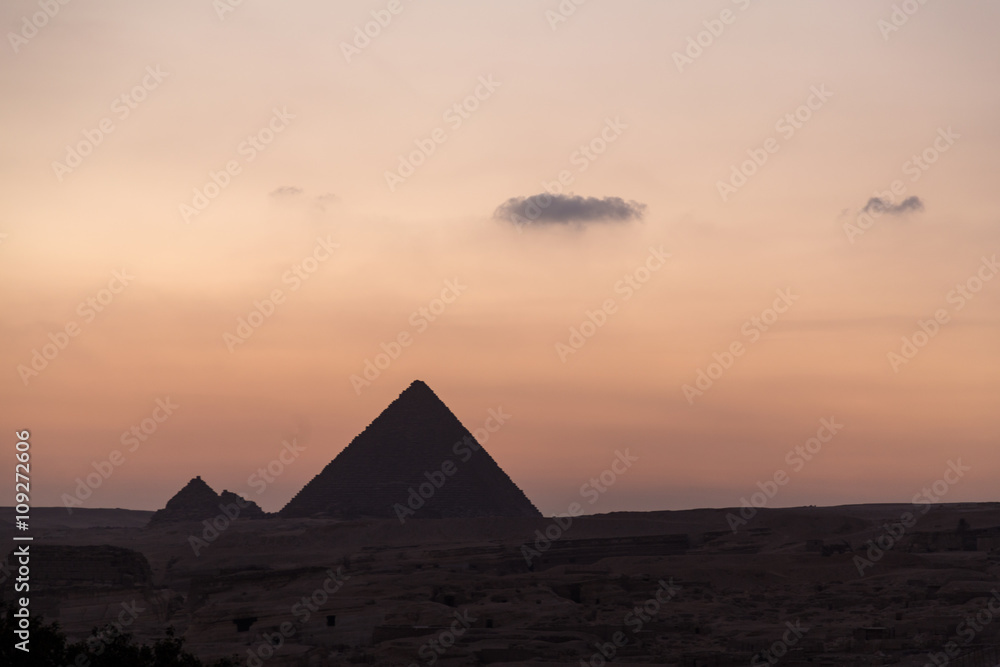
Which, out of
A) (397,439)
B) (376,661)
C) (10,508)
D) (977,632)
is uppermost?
(10,508)

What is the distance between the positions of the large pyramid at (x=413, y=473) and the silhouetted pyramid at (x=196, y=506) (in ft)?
26.7

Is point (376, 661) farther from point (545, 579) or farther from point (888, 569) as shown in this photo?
point (888, 569)

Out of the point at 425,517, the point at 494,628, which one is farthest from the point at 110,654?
the point at 425,517

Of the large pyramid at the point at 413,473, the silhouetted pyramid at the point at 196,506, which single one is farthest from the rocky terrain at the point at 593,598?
the silhouetted pyramid at the point at 196,506

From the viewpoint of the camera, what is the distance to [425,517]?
5950cm

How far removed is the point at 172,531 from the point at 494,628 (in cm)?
4305

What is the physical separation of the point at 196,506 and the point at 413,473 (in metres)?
17.6

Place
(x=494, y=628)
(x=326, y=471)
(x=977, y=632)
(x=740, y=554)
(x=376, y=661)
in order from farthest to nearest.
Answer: (x=326, y=471)
(x=740, y=554)
(x=494, y=628)
(x=977, y=632)
(x=376, y=661)

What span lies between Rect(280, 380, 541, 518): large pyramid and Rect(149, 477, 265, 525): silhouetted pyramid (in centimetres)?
812

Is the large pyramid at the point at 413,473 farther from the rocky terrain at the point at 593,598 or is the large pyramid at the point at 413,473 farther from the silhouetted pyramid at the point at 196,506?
the rocky terrain at the point at 593,598

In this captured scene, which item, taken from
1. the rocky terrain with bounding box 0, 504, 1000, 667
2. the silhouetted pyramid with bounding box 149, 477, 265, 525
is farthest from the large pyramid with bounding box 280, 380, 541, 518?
the rocky terrain with bounding box 0, 504, 1000, 667

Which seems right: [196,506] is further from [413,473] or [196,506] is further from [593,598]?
[593,598]

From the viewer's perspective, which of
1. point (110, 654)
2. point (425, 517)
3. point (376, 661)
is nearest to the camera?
point (110, 654)

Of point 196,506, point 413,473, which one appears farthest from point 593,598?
point 196,506
